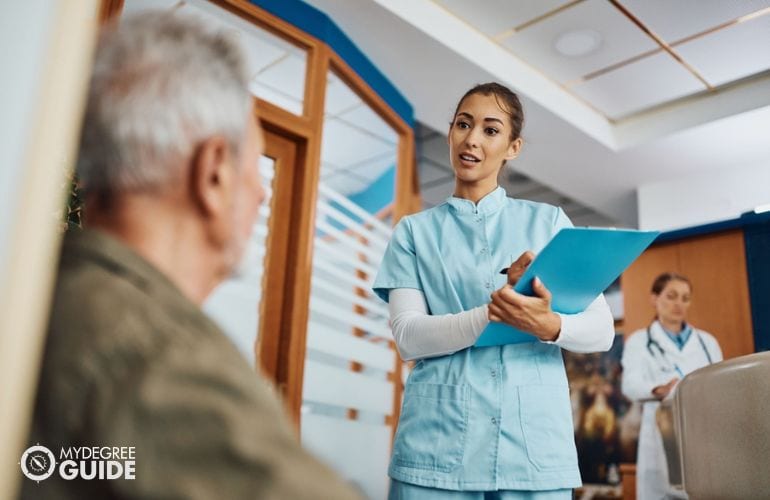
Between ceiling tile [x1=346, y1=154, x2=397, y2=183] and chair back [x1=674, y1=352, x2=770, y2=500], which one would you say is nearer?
chair back [x1=674, y1=352, x2=770, y2=500]

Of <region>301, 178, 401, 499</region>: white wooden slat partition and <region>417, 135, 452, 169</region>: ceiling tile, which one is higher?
<region>417, 135, 452, 169</region>: ceiling tile

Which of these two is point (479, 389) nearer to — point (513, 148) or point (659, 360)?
point (513, 148)

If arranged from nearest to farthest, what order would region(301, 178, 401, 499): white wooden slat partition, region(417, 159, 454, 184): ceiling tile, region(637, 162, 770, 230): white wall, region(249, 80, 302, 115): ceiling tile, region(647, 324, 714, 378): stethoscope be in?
region(301, 178, 401, 499): white wooden slat partition < region(249, 80, 302, 115): ceiling tile < region(647, 324, 714, 378): stethoscope < region(637, 162, 770, 230): white wall < region(417, 159, 454, 184): ceiling tile

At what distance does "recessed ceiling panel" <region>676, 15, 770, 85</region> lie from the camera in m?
3.81

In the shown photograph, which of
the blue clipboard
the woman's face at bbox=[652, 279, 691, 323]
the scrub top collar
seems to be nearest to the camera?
the blue clipboard

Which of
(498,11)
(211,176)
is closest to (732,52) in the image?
(498,11)

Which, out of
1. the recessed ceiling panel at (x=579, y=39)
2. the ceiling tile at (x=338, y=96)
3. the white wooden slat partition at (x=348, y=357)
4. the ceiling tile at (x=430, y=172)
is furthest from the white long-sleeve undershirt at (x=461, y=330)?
the ceiling tile at (x=430, y=172)

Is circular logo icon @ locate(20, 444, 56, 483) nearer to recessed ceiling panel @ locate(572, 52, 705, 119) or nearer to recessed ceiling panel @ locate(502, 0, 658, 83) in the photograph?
recessed ceiling panel @ locate(502, 0, 658, 83)

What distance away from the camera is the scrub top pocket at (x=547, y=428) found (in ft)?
4.02

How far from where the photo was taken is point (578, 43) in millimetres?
3971

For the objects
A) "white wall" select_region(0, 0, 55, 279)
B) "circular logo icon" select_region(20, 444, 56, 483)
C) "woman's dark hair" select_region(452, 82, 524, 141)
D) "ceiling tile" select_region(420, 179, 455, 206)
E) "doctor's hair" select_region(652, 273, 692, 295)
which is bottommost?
"circular logo icon" select_region(20, 444, 56, 483)

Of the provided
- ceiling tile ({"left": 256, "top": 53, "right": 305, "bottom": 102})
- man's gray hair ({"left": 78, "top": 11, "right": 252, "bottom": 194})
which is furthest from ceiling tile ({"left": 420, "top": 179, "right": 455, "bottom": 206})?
man's gray hair ({"left": 78, "top": 11, "right": 252, "bottom": 194})

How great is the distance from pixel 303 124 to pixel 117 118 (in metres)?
2.94

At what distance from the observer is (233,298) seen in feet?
9.80
